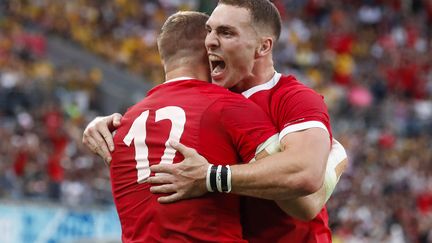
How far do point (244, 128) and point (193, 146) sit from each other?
0.22 meters

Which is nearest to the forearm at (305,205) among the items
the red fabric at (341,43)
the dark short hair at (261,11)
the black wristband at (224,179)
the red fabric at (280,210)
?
the red fabric at (280,210)

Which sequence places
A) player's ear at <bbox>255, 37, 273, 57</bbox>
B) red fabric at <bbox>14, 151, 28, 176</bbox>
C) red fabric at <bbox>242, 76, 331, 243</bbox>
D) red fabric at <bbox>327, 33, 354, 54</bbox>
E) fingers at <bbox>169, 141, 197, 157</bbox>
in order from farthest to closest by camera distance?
red fabric at <bbox>327, 33, 354, 54</bbox> < red fabric at <bbox>14, 151, 28, 176</bbox> < player's ear at <bbox>255, 37, 273, 57</bbox> < red fabric at <bbox>242, 76, 331, 243</bbox> < fingers at <bbox>169, 141, 197, 157</bbox>

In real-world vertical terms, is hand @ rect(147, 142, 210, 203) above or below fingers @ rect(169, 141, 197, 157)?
below

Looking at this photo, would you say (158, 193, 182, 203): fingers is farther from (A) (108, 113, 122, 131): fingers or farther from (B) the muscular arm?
(A) (108, 113, 122, 131): fingers

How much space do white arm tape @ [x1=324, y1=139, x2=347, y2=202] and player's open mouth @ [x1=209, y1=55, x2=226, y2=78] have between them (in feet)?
1.97

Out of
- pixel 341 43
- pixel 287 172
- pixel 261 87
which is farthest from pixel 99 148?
pixel 341 43

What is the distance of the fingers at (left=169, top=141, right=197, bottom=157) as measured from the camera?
4390mm

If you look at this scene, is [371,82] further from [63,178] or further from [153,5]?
[63,178]

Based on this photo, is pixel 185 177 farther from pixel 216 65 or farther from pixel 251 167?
pixel 216 65

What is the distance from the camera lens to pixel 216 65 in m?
4.73

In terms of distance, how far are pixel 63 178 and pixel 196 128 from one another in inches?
426

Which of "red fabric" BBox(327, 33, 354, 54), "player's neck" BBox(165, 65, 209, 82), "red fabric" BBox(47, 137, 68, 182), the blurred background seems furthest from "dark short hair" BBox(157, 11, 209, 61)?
"red fabric" BBox(327, 33, 354, 54)

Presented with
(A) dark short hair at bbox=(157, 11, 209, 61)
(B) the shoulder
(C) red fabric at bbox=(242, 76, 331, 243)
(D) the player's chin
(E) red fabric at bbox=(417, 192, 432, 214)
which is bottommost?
(E) red fabric at bbox=(417, 192, 432, 214)

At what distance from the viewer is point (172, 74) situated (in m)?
4.72
